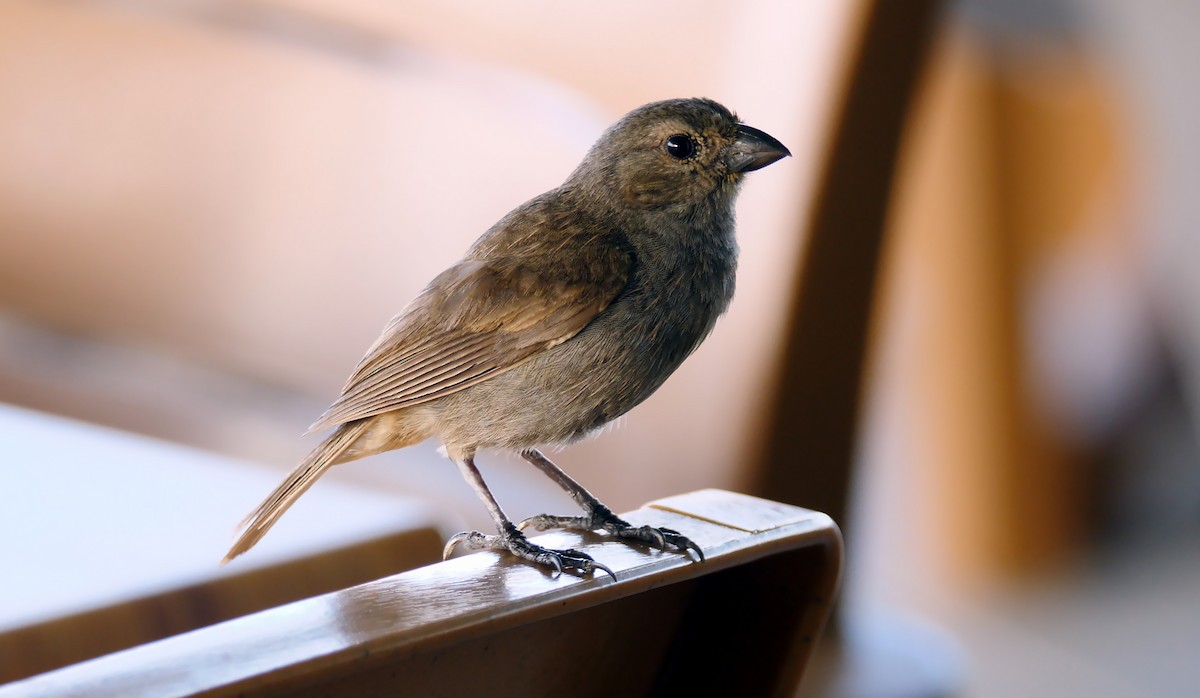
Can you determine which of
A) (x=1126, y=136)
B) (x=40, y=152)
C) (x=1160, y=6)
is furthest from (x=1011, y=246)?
(x=40, y=152)

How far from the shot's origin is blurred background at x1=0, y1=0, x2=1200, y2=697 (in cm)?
259

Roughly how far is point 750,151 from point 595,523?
48 centimetres

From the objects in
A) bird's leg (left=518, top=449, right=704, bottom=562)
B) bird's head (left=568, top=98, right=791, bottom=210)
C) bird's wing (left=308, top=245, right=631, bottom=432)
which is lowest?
bird's leg (left=518, top=449, right=704, bottom=562)

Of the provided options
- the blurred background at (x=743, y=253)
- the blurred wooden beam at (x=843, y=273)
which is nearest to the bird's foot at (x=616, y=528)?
the blurred background at (x=743, y=253)

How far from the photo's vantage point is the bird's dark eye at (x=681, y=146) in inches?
58.2

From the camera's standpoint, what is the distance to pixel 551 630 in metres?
1.08

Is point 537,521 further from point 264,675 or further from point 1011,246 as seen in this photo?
point 1011,246

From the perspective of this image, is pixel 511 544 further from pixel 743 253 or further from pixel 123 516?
pixel 743 253

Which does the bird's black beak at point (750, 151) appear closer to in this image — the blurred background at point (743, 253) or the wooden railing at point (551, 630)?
the wooden railing at point (551, 630)

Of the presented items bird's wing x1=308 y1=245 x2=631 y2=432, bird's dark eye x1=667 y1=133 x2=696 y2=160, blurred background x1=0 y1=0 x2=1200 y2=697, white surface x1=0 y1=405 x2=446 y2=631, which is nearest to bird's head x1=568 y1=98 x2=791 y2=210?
bird's dark eye x1=667 y1=133 x2=696 y2=160

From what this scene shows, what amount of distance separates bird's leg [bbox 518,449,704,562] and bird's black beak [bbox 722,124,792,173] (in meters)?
0.44

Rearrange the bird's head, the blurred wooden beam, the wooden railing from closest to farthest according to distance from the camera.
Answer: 1. the wooden railing
2. the bird's head
3. the blurred wooden beam

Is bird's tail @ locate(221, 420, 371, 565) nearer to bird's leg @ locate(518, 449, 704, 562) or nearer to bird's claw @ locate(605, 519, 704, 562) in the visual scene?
bird's leg @ locate(518, 449, 704, 562)

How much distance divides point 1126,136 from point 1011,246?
1.85 feet
